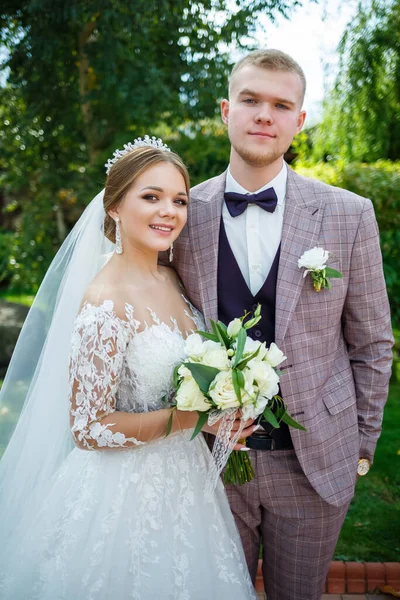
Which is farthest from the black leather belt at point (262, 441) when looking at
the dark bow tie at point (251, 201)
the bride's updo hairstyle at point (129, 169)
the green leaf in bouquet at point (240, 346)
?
the bride's updo hairstyle at point (129, 169)

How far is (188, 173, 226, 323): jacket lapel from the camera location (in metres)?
2.53

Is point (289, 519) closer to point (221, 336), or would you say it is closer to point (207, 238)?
point (221, 336)

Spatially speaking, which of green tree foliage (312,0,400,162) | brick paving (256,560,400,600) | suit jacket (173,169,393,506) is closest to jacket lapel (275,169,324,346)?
suit jacket (173,169,393,506)

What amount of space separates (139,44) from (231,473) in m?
3.87

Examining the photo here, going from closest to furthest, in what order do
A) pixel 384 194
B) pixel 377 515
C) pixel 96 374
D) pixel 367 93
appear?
pixel 96 374 < pixel 377 515 < pixel 384 194 < pixel 367 93

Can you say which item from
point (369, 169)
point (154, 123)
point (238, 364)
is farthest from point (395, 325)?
point (238, 364)

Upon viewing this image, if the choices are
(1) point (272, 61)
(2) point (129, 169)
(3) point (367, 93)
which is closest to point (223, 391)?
(2) point (129, 169)

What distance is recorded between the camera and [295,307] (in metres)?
2.45

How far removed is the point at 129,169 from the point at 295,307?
2.87ft

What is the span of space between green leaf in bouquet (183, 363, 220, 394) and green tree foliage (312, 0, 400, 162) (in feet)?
17.8

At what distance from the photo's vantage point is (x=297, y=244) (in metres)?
2.51

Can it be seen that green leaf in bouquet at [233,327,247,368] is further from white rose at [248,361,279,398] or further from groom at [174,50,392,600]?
groom at [174,50,392,600]

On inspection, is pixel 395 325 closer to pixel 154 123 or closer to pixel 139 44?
pixel 154 123

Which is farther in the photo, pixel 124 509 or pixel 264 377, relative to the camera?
pixel 124 509
